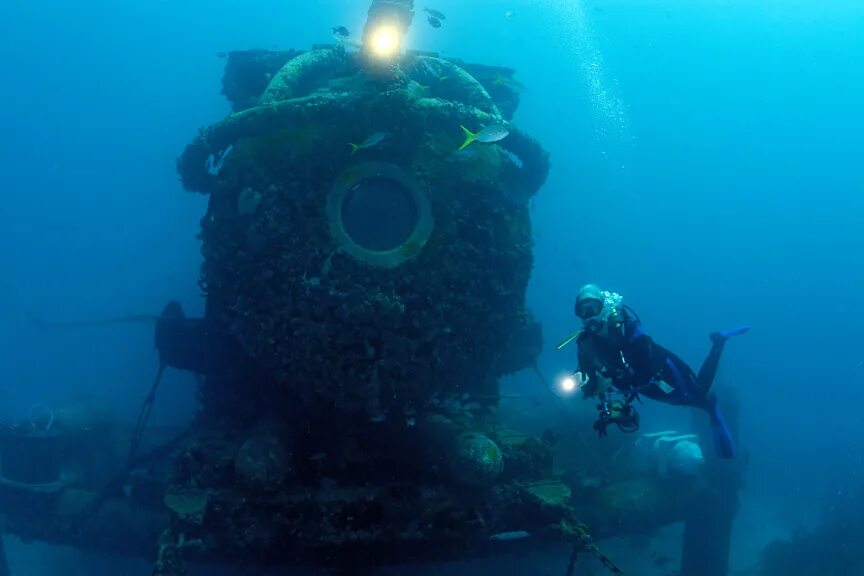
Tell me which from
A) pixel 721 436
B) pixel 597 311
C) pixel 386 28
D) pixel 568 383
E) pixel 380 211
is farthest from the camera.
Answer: pixel 386 28

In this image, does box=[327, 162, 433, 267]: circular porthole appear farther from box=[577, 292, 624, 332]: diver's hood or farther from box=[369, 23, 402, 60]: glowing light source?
box=[577, 292, 624, 332]: diver's hood

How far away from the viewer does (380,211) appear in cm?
745

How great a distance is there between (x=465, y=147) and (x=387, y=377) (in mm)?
3272

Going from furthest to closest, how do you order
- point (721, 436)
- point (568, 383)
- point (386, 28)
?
point (386, 28) < point (721, 436) < point (568, 383)

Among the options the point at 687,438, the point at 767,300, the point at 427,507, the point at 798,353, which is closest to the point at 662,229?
the point at 767,300

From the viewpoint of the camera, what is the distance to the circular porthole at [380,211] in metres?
7.05

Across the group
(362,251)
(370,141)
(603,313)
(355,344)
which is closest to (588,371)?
(603,313)

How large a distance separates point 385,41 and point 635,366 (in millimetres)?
5482

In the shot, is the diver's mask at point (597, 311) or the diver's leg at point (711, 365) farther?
the diver's leg at point (711, 365)

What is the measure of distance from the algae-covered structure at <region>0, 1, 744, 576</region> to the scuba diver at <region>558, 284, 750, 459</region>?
1360 millimetres

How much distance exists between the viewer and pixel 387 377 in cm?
665

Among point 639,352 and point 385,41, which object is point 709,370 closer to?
point 639,352

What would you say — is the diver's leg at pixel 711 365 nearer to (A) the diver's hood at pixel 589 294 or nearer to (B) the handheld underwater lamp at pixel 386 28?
(A) the diver's hood at pixel 589 294

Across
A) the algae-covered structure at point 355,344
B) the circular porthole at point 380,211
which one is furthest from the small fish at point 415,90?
the circular porthole at point 380,211
